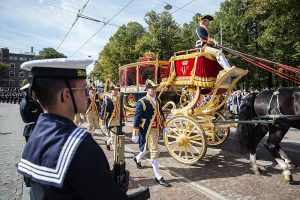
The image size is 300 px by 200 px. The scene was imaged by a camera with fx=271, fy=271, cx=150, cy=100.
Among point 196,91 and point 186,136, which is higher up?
point 196,91

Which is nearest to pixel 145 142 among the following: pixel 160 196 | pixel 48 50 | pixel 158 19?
pixel 160 196

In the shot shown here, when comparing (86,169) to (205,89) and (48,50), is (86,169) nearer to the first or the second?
(205,89)

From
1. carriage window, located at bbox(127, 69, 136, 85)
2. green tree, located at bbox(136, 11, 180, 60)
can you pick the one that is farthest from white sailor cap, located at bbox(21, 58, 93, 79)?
green tree, located at bbox(136, 11, 180, 60)

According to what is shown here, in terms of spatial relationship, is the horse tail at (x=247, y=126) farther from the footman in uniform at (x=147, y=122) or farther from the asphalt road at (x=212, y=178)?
the footman in uniform at (x=147, y=122)

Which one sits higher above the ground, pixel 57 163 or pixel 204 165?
pixel 57 163

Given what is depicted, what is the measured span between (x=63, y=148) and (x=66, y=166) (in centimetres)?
9

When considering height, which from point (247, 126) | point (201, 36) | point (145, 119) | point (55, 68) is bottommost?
point (247, 126)

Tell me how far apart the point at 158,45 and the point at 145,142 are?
24.4 meters

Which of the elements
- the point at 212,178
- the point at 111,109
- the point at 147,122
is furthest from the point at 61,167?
the point at 111,109

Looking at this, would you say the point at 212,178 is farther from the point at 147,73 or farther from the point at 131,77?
the point at 131,77

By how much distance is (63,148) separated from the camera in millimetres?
1338

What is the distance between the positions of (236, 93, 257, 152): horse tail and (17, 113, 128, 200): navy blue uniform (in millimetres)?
5465

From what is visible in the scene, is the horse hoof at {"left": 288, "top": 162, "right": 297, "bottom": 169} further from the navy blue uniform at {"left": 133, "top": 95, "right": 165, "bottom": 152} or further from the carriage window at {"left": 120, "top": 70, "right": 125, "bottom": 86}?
the carriage window at {"left": 120, "top": 70, "right": 125, "bottom": 86}

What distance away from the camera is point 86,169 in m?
1.29
